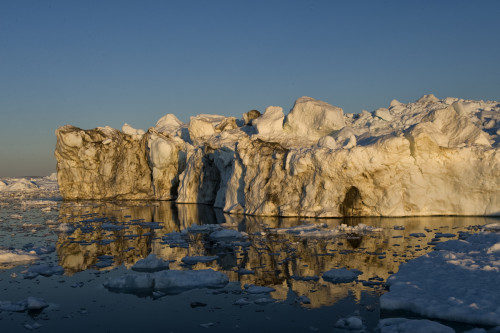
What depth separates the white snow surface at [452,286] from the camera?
8.85m

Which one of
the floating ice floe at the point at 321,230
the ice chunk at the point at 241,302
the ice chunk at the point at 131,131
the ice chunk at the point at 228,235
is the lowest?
the ice chunk at the point at 241,302

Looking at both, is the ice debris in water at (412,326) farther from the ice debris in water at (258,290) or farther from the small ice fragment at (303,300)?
the ice debris in water at (258,290)

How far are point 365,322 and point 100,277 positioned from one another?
8.24m

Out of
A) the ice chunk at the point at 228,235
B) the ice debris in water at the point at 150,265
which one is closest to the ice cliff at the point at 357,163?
the ice chunk at the point at 228,235

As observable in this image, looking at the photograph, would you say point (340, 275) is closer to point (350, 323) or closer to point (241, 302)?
point (241, 302)

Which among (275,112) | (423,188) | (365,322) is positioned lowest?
(365,322)

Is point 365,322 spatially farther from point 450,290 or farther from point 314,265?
point 314,265

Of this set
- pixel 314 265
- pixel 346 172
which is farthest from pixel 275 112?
pixel 314 265

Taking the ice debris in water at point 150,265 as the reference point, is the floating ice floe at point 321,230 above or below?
above

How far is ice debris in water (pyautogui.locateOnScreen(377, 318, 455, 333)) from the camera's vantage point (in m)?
7.99

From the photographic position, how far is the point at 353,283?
11.7 m

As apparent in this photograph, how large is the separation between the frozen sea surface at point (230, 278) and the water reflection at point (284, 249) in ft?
0.15

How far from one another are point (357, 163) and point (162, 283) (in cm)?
1769

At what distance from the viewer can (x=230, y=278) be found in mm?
12672
